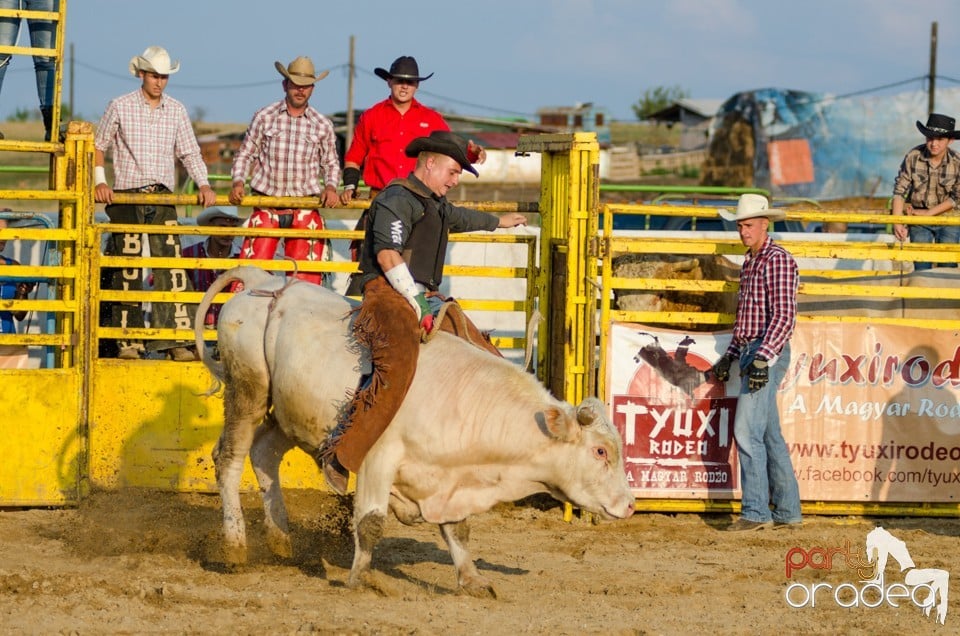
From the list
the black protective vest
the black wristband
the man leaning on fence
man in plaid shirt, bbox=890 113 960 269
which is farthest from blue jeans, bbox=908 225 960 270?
the man leaning on fence

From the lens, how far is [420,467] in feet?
20.6

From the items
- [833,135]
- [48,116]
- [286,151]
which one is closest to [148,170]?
[48,116]

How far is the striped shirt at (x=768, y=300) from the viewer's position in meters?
8.03

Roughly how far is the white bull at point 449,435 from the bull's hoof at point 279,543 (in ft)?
0.87

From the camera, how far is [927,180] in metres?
10.6

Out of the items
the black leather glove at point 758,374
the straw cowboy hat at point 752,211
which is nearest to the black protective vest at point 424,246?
the straw cowboy hat at point 752,211

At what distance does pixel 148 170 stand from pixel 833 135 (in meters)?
31.5

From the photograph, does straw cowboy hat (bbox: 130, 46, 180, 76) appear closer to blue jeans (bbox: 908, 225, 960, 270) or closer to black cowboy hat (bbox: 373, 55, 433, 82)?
black cowboy hat (bbox: 373, 55, 433, 82)

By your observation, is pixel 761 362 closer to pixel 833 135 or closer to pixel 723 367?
pixel 723 367

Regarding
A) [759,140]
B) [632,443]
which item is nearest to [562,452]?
[632,443]

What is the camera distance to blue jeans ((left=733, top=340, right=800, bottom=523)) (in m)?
8.23

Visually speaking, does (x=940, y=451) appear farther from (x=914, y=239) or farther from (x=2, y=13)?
(x=2, y=13)

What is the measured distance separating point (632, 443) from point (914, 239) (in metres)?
4.09

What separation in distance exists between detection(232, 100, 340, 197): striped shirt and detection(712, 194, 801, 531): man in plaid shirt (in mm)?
3052
